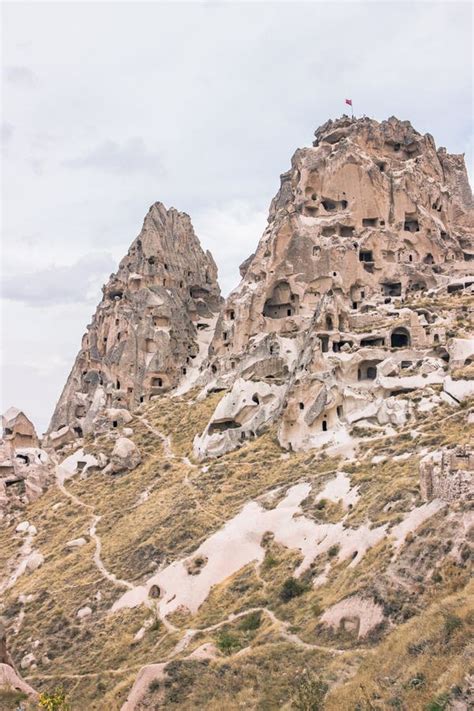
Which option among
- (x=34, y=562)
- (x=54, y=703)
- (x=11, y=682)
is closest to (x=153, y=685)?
(x=54, y=703)

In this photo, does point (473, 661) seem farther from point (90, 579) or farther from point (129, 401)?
point (129, 401)

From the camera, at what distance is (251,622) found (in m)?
22.6

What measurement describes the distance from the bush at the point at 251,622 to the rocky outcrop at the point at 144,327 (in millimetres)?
34204

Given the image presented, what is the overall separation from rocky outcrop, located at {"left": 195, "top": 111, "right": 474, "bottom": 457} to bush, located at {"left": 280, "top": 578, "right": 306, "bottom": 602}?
1442 centimetres

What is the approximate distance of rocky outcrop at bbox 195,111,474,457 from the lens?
42.1m

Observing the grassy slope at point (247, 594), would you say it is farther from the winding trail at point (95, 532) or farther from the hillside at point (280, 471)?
the winding trail at point (95, 532)

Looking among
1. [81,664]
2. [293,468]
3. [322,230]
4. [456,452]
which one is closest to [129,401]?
[322,230]

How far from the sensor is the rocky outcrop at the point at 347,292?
138 ft

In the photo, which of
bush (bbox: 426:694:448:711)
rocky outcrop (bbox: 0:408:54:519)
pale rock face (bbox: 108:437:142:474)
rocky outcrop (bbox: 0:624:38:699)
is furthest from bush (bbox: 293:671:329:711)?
rocky outcrop (bbox: 0:408:54:519)

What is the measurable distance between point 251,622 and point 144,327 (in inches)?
1875

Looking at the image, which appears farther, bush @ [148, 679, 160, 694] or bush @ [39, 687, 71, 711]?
bush @ [39, 687, 71, 711]

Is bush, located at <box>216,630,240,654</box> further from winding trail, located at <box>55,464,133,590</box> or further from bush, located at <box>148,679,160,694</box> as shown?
winding trail, located at <box>55,464,133,590</box>

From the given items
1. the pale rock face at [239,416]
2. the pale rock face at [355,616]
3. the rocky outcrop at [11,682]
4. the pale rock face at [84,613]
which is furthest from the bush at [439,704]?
the pale rock face at [239,416]

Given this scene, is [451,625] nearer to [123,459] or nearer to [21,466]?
[123,459]
